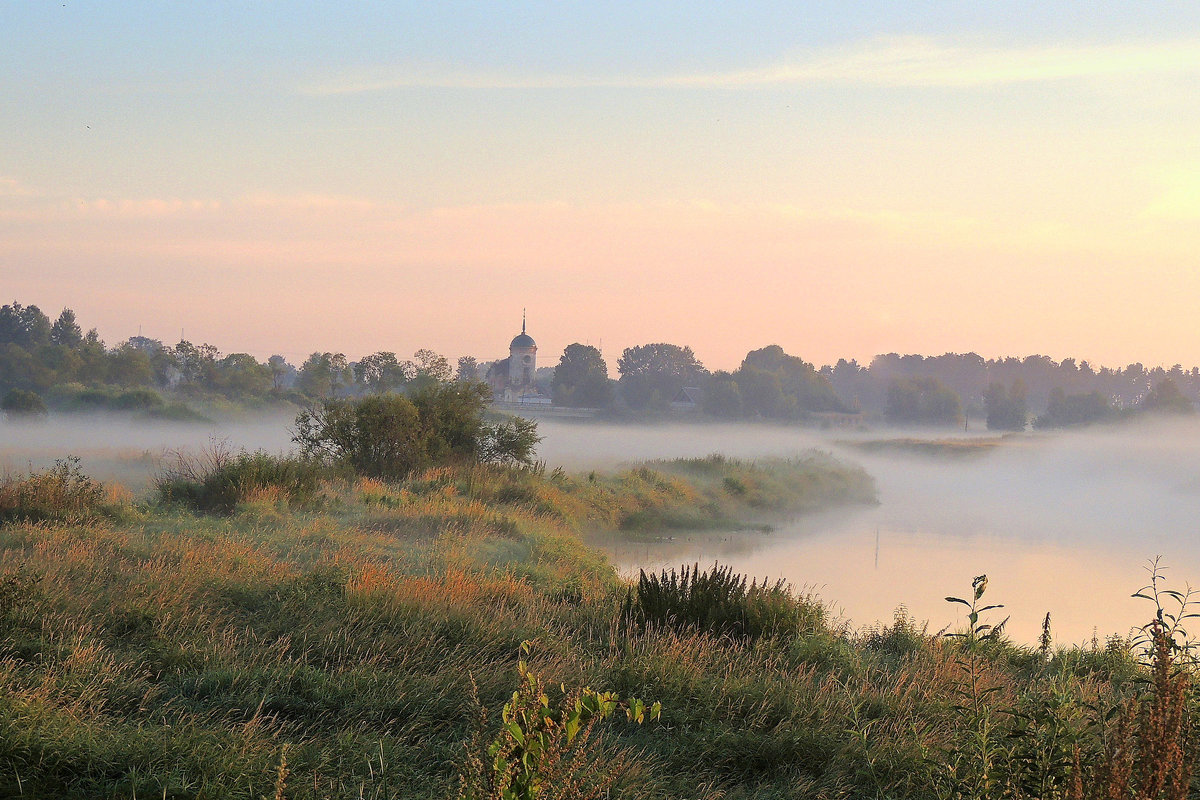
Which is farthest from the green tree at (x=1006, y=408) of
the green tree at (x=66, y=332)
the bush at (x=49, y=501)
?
the bush at (x=49, y=501)

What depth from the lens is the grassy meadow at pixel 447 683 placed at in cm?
477

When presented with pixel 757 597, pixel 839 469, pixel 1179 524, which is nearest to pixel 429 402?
pixel 757 597

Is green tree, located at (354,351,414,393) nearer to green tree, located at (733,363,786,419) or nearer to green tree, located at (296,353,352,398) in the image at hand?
green tree, located at (296,353,352,398)

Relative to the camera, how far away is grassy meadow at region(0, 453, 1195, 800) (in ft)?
15.6

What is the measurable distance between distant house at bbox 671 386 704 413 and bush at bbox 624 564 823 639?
101 meters

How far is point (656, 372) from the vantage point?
125 metres

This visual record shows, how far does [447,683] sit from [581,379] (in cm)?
10414

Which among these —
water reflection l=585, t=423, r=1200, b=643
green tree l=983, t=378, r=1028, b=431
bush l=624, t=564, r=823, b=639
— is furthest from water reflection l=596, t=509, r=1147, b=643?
green tree l=983, t=378, r=1028, b=431

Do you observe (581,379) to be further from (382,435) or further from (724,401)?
(382,435)

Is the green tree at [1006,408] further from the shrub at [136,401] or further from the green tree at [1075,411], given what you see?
the shrub at [136,401]

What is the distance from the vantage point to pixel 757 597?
10438mm

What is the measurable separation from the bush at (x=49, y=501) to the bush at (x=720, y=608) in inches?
319

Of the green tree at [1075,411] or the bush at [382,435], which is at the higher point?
the green tree at [1075,411]

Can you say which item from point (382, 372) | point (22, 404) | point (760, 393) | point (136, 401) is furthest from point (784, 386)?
point (22, 404)
